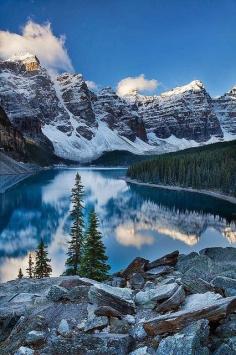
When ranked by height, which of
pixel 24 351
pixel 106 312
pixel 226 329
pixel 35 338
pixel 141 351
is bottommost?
pixel 24 351

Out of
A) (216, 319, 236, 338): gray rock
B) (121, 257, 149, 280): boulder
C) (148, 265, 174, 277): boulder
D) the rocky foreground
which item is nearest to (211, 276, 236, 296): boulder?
the rocky foreground

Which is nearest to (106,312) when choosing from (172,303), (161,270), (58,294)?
(172,303)

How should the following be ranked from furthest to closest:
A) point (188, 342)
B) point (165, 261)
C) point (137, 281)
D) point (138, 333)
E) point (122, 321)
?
point (165, 261) < point (137, 281) < point (122, 321) < point (138, 333) < point (188, 342)

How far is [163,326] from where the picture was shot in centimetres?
1266

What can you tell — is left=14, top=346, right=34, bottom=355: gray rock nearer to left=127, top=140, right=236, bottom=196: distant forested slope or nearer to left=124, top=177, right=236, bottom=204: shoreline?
left=124, top=177, right=236, bottom=204: shoreline

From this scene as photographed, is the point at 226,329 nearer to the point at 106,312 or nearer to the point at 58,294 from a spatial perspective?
the point at 106,312

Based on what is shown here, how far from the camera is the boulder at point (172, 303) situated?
14586 millimetres

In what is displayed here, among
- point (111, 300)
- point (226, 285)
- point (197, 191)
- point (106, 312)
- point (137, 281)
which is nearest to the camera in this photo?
point (106, 312)

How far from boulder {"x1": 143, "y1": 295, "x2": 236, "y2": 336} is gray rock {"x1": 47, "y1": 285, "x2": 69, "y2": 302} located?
460 centimetres

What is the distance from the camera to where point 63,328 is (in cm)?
1345

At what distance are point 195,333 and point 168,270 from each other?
615 inches

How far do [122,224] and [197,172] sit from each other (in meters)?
74.9

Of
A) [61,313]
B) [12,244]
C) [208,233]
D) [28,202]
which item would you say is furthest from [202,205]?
[61,313]

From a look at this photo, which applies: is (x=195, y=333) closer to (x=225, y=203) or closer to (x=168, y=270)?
(x=168, y=270)
